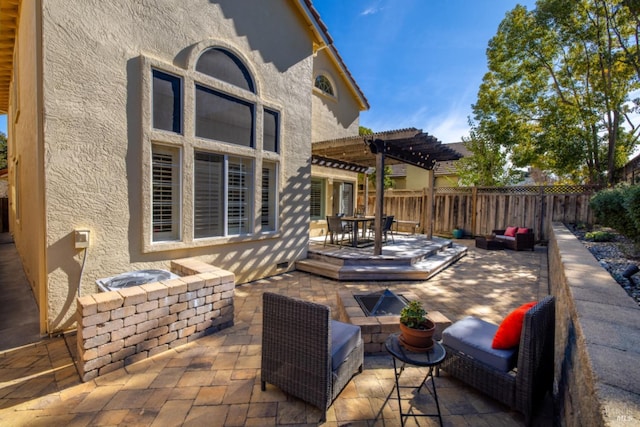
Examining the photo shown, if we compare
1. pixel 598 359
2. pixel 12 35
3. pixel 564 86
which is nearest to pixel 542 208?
pixel 564 86

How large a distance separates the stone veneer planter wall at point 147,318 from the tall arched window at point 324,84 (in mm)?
8471

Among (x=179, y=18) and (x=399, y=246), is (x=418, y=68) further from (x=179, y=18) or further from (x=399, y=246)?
(x=179, y=18)

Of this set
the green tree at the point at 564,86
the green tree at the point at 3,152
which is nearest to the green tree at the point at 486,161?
the green tree at the point at 564,86

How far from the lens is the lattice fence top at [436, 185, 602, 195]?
10.8 meters

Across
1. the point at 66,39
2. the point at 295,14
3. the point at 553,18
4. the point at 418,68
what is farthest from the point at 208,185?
the point at 553,18

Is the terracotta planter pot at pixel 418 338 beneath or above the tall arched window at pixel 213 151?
beneath

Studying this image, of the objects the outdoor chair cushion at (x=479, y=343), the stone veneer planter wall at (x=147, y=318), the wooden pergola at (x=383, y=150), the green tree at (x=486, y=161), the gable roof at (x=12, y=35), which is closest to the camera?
the outdoor chair cushion at (x=479, y=343)

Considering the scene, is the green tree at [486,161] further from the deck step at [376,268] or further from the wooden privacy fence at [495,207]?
the deck step at [376,268]

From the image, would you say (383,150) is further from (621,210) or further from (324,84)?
(324,84)

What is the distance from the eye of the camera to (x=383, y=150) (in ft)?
23.8

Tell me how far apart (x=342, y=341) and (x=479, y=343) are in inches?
52.6

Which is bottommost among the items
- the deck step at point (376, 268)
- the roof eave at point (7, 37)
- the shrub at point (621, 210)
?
the deck step at point (376, 268)

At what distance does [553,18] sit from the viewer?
426 inches

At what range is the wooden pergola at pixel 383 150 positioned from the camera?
706cm
